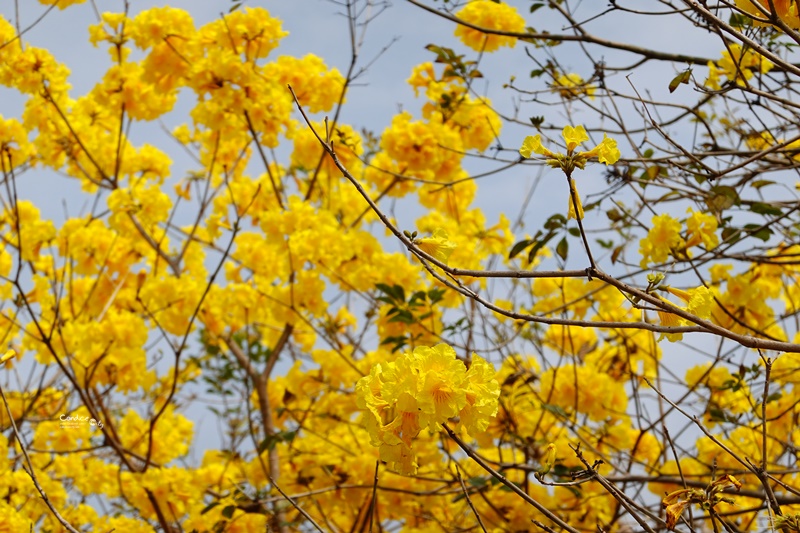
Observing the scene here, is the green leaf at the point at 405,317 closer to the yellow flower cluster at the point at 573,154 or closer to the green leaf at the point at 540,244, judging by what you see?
the green leaf at the point at 540,244

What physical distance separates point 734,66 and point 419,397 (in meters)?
1.69

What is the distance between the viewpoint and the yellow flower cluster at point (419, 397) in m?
1.26

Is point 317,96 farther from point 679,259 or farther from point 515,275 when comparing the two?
point 515,275

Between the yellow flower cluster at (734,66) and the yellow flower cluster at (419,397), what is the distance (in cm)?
144

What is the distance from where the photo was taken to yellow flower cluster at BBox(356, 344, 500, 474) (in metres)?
1.26

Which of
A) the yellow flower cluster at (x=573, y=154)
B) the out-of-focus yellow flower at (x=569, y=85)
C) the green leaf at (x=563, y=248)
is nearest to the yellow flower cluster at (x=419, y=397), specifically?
the yellow flower cluster at (x=573, y=154)

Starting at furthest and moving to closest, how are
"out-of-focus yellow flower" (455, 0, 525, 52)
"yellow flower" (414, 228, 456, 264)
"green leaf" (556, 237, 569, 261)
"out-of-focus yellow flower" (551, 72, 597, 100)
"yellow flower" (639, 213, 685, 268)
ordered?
"out-of-focus yellow flower" (455, 0, 525, 52) → "out-of-focus yellow flower" (551, 72, 597, 100) → "green leaf" (556, 237, 569, 261) → "yellow flower" (639, 213, 685, 268) → "yellow flower" (414, 228, 456, 264)

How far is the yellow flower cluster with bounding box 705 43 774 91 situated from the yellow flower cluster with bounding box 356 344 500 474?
4.73 feet

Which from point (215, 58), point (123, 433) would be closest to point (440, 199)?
point (215, 58)

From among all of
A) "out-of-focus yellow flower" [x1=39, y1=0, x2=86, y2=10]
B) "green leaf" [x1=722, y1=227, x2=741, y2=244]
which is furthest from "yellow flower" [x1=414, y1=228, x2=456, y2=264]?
"out-of-focus yellow flower" [x1=39, y1=0, x2=86, y2=10]

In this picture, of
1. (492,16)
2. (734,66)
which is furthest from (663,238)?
(492,16)

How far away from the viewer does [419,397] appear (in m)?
1.26

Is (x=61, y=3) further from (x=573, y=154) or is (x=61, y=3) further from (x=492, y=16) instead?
(x=573, y=154)

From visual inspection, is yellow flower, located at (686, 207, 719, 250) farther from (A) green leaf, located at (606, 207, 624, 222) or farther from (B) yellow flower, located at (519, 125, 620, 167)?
(B) yellow flower, located at (519, 125, 620, 167)
